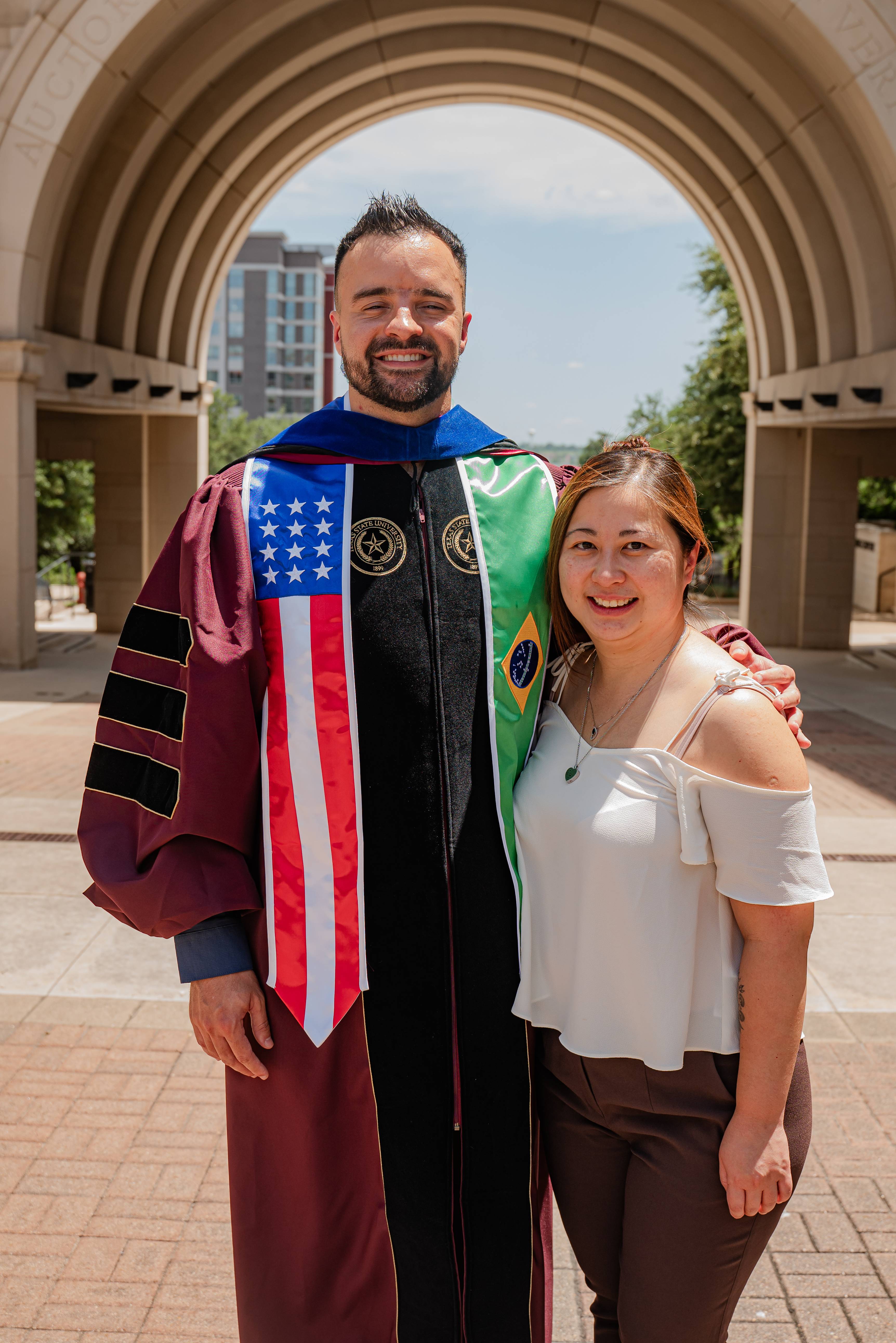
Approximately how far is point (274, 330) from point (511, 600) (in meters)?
122

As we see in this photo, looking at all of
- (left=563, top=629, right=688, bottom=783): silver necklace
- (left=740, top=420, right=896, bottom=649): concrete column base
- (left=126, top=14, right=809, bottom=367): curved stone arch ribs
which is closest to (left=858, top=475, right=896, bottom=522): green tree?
(left=740, top=420, right=896, bottom=649): concrete column base

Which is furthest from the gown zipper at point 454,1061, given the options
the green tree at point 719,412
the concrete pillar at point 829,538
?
the green tree at point 719,412

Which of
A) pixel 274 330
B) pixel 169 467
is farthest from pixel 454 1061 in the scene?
pixel 274 330

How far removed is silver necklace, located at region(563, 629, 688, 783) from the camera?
85.4 inches

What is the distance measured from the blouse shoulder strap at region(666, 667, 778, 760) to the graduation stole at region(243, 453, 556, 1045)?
363 mm

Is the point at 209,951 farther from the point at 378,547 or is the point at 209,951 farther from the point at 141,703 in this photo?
the point at 378,547

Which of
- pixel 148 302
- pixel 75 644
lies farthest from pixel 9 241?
pixel 75 644

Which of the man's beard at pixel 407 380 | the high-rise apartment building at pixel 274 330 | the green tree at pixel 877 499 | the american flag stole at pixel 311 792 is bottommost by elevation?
the american flag stole at pixel 311 792

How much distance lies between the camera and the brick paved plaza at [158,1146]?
9.48ft

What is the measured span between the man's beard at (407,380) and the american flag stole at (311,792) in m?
0.41

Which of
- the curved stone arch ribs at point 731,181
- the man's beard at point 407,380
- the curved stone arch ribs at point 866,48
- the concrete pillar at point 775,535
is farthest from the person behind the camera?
the concrete pillar at point 775,535

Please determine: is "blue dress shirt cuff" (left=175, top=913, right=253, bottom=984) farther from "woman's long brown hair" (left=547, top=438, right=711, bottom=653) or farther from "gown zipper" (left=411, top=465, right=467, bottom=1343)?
"woman's long brown hair" (left=547, top=438, right=711, bottom=653)

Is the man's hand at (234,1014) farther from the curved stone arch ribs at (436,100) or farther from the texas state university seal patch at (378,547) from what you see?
the curved stone arch ribs at (436,100)

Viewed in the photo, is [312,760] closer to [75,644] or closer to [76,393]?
[76,393]
